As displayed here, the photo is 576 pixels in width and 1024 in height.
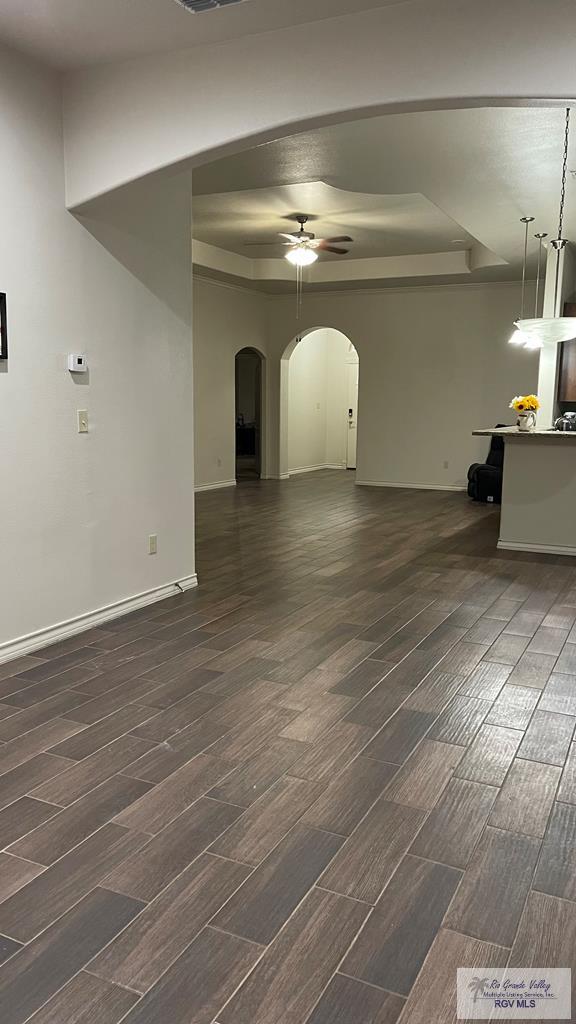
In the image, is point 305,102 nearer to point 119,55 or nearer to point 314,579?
point 119,55

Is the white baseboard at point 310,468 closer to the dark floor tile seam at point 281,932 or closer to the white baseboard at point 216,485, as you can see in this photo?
the white baseboard at point 216,485

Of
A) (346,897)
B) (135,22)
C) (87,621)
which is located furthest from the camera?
(87,621)

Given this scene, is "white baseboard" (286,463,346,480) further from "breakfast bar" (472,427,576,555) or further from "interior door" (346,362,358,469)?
"breakfast bar" (472,427,576,555)

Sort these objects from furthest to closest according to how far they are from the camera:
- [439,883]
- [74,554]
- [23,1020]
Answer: [74,554] → [439,883] → [23,1020]

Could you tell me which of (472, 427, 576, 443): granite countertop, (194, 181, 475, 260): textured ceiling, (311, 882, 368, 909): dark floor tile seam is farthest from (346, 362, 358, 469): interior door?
(311, 882, 368, 909): dark floor tile seam

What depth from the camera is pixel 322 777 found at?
2693 mm

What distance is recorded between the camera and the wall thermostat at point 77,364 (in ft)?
13.3

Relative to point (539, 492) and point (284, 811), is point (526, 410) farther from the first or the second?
point (284, 811)

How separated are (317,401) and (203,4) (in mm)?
11026

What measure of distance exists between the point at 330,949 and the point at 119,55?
3.74 meters

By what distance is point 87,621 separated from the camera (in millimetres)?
4355

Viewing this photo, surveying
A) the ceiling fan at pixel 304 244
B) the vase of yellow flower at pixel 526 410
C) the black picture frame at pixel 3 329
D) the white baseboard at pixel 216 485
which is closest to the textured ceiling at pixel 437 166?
the ceiling fan at pixel 304 244

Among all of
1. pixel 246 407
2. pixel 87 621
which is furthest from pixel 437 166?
pixel 246 407

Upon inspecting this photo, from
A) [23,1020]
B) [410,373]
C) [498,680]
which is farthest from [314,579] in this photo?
[410,373]
